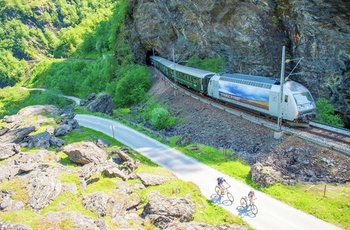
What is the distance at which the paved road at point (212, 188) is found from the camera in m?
18.5

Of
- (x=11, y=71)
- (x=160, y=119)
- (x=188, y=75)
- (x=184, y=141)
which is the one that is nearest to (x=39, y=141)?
(x=160, y=119)

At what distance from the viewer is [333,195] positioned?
792 inches

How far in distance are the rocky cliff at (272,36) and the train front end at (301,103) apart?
170 inches

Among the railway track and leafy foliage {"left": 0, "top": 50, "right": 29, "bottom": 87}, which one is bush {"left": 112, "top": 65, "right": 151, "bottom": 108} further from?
leafy foliage {"left": 0, "top": 50, "right": 29, "bottom": 87}

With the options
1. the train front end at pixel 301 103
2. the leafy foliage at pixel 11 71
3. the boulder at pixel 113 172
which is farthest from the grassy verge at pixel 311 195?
the leafy foliage at pixel 11 71

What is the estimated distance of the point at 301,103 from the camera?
2706 cm

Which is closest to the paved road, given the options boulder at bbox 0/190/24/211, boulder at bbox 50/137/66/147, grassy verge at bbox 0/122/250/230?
grassy verge at bbox 0/122/250/230

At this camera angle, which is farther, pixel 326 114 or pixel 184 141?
pixel 184 141

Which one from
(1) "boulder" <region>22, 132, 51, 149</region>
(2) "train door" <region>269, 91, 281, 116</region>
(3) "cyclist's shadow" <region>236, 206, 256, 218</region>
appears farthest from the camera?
(1) "boulder" <region>22, 132, 51, 149</region>

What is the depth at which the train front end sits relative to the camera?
26848mm

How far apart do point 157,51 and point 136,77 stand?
8495mm

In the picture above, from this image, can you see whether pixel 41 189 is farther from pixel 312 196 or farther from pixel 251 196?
pixel 312 196

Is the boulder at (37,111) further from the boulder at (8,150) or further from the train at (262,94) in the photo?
the train at (262,94)

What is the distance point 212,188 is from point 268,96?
35.4 ft
